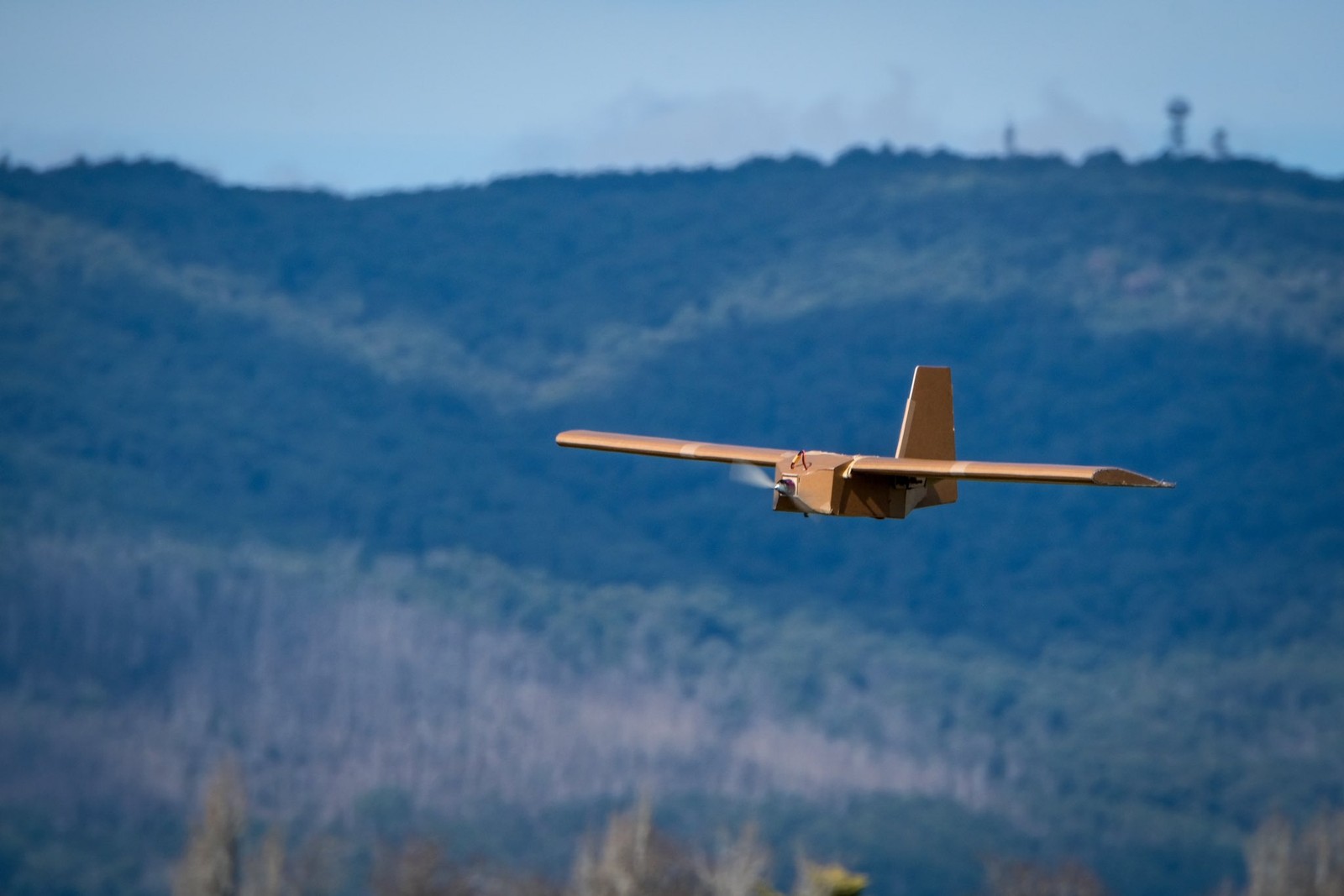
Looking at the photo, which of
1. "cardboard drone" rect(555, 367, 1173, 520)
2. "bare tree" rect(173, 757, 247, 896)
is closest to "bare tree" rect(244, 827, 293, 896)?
"bare tree" rect(173, 757, 247, 896)

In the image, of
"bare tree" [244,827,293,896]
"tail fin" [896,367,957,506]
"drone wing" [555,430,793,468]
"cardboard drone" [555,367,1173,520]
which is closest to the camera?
"cardboard drone" [555,367,1173,520]

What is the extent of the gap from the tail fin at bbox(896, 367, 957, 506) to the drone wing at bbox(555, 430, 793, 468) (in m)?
2.70

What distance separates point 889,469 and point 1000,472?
241 cm

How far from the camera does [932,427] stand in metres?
40.1

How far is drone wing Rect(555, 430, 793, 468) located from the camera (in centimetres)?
3903

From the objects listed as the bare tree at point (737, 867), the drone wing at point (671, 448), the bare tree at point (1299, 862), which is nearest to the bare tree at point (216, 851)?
the bare tree at point (737, 867)

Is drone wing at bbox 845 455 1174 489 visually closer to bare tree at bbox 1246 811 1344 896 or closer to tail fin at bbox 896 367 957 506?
tail fin at bbox 896 367 957 506

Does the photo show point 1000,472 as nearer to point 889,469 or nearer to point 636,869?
point 889,469

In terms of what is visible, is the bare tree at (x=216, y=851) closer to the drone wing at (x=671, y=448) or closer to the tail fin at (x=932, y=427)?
the drone wing at (x=671, y=448)

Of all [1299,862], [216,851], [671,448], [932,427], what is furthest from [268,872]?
[932,427]

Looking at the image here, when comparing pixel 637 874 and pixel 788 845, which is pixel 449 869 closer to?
pixel 637 874

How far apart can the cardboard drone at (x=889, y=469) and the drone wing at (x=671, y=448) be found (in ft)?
0.06

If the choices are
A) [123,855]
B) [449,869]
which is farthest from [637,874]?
[123,855]

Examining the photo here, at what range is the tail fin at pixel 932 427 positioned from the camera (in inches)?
1567
